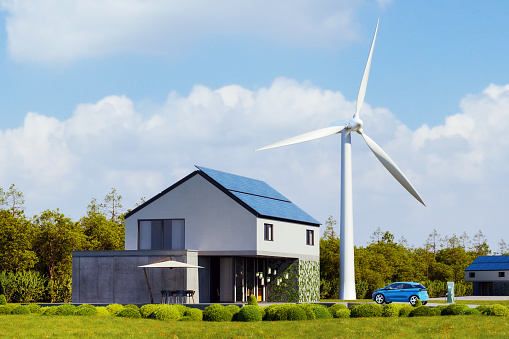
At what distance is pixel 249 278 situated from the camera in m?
45.8

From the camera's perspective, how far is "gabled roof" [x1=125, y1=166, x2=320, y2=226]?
43991 mm

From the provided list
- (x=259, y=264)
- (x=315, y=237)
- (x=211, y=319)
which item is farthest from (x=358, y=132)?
(x=211, y=319)

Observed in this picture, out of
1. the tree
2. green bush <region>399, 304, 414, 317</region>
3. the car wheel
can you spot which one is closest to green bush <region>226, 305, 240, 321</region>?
green bush <region>399, 304, 414, 317</region>

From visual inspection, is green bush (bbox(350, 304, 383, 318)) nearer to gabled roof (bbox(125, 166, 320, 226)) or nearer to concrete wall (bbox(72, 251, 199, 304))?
gabled roof (bbox(125, 166, 320, 226))

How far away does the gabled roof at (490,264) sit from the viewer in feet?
250

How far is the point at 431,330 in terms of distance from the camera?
2455 centimetres

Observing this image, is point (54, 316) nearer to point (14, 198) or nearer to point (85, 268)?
point (85, 268)

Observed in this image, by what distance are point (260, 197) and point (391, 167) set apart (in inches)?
351

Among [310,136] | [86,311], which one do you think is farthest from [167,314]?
[310,136]

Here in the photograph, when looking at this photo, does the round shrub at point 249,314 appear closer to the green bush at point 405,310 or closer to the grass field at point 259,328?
the grass field at point 259,328

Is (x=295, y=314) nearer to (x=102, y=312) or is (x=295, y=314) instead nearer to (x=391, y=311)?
(x=391, y=311)

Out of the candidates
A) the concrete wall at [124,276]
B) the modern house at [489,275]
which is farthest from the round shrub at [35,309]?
the modern house at [489,275]

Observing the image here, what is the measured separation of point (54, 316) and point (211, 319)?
21.1ft

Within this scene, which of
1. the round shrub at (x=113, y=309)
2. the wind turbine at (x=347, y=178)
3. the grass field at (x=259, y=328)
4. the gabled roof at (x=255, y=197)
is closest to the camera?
the grass field at (x=259, y=328)
